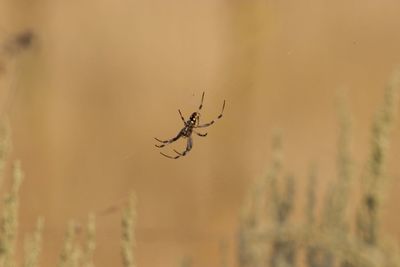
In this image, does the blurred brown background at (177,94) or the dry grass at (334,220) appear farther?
the blurred brown background at (177,94)

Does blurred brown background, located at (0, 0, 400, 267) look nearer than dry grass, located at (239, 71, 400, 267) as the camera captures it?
No

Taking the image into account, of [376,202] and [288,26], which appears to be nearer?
[376,202]

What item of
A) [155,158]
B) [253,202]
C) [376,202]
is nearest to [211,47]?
[155,158]

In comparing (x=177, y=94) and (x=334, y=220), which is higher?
(x=177, y=94)

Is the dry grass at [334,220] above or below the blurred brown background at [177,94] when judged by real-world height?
below

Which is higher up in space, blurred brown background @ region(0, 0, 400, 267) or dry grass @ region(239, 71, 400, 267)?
blurred brown background @ region(0, 0, 400, 267)

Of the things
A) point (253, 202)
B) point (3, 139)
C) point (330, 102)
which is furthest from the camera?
point (330, 102)

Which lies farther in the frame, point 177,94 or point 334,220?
point 177,94

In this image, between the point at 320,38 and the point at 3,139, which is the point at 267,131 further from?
the point at 3,139
